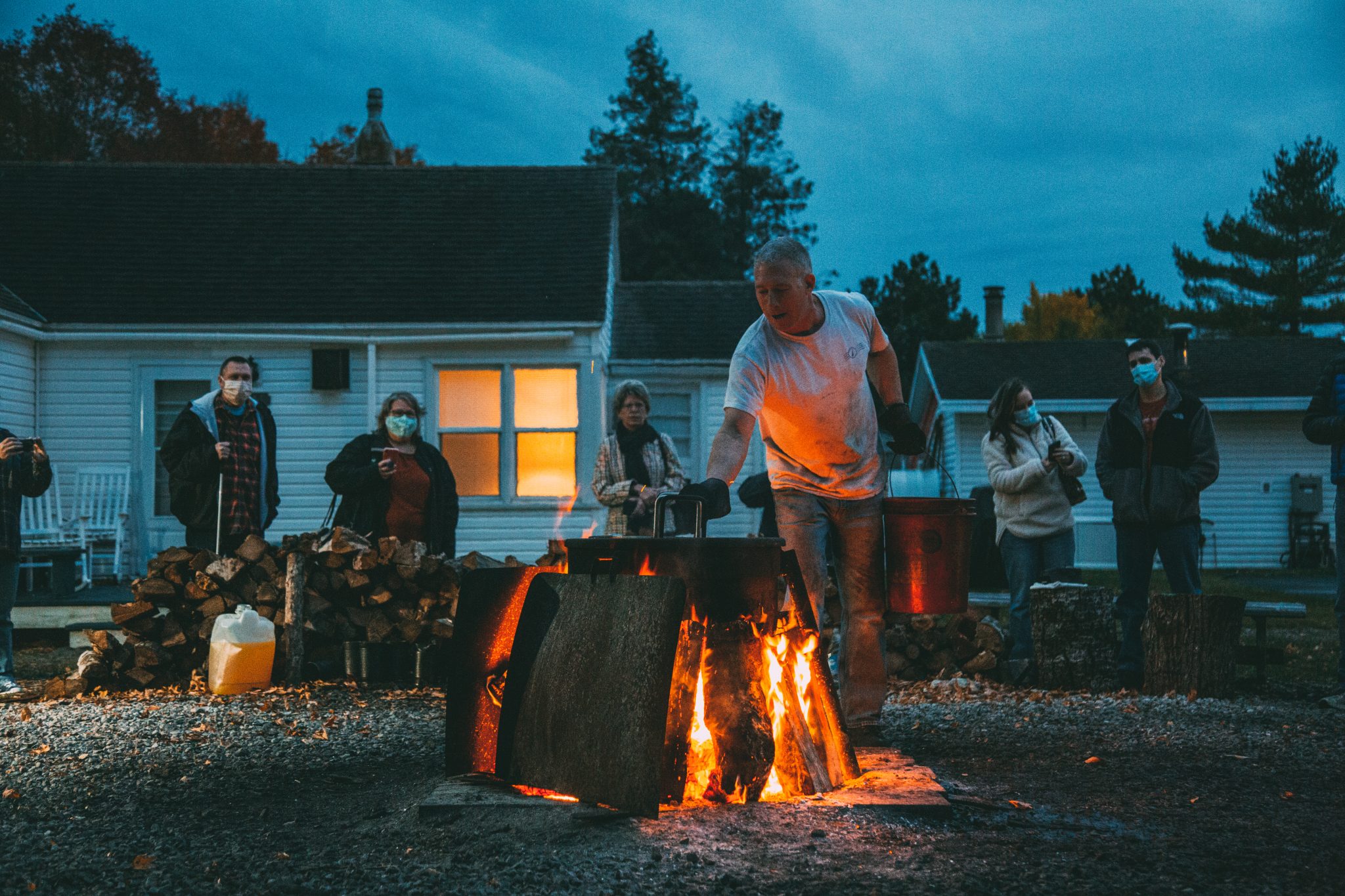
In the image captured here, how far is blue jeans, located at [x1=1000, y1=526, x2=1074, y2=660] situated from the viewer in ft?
22.4

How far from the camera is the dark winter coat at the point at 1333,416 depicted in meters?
5.86

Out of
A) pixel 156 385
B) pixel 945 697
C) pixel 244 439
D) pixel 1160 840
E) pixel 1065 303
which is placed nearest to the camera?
pixel 1160 840

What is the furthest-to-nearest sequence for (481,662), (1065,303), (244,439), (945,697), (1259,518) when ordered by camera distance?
(1065,303) < (1259,518) < (244,439) < (945,697) < (481,662)

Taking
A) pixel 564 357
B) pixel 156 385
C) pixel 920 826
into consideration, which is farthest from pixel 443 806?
pixel 156 385

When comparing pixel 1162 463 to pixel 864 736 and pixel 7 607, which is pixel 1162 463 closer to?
pixel 864 736

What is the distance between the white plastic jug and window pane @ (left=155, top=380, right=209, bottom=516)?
7279mm

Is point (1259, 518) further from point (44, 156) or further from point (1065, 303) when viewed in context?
point (1065, 303)

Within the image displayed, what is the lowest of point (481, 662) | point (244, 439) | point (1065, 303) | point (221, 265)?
point (481, 662)

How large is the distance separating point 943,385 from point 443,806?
18249 mm

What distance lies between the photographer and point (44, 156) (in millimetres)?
27250

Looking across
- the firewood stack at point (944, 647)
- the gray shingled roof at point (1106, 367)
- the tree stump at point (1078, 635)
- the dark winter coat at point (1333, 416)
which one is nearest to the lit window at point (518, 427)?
the firewood stack at point (944, 647)

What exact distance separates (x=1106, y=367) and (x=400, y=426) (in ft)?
57.5

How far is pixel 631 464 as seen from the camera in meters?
7.36

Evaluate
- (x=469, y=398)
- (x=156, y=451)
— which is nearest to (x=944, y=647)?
(x=469, y=398)
